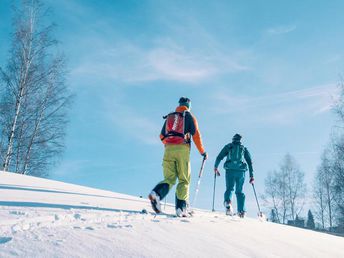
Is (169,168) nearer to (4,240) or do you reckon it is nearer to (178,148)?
(178,148)

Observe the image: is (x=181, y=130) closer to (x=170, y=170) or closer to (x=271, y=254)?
(x=170, y=170)

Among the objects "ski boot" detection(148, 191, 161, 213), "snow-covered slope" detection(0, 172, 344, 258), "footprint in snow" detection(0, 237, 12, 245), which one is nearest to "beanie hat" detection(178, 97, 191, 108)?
"ski boot" detection(148, 191, 161, 213)

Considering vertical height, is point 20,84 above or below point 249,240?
above

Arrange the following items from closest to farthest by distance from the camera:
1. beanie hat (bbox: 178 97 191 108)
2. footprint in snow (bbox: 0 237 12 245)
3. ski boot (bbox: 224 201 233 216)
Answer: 1. footprint in snow (bbox: 0 237 12 245)
2. beanie hat (bbox: 178 97 191 108)
3. ski boot (bbox: 224 201 233 216)

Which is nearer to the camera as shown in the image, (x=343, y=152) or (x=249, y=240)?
(x=249, y=240)

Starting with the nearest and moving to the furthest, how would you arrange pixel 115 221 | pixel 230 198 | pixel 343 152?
pixel 115 221 → pixel 230 198 → pixel 343 152

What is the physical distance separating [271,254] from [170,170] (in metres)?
2.58

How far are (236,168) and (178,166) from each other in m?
2.92

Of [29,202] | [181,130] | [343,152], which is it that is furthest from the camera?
[343,152]

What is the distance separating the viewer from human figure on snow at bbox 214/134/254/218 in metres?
8.12

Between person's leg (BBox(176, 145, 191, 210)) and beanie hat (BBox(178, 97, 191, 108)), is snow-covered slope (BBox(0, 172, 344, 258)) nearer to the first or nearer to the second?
person's leg (BBox(176, 145, 191, 210))

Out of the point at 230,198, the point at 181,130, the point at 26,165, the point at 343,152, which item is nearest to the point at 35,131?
the point at 26,165

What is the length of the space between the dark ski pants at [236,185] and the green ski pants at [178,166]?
8.93 ft

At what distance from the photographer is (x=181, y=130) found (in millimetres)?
5781
